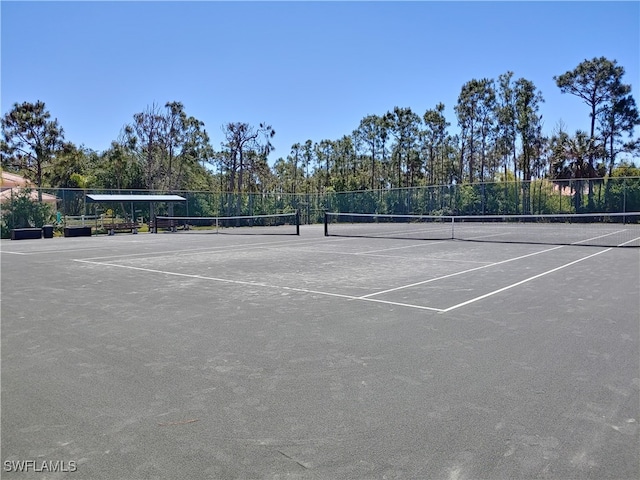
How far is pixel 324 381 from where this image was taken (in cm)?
417

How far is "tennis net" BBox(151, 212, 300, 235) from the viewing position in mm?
31078

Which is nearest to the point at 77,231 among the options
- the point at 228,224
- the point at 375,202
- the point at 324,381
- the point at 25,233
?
the point at 25,233

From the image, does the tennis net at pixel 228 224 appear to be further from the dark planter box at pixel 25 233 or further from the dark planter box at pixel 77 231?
the dark planter box at pixel 25 233

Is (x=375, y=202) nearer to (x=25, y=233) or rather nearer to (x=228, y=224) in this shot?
(x=228, y=224)

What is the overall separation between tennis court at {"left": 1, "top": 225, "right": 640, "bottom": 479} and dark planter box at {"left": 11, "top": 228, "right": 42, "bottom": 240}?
19151 millimetres

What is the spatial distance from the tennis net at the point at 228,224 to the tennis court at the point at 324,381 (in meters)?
22.1

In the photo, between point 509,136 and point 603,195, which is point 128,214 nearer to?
point 603,195

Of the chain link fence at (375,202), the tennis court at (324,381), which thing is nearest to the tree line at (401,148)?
the chain link fence at (375,202)

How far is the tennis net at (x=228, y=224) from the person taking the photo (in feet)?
102

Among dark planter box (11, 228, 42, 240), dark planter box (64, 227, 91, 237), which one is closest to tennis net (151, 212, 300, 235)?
dark planter box (64, 227, 91, 237)

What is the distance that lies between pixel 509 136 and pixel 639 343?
54496 mm

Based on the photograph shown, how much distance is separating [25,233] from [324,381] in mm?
26345

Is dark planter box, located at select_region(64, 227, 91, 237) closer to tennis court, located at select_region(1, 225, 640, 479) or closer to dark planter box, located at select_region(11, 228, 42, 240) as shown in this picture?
dark planter box, located at select_region(11, 228, 42, 240)

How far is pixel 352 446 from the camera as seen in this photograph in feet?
10.1
